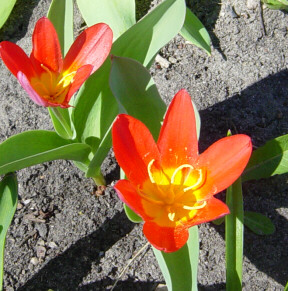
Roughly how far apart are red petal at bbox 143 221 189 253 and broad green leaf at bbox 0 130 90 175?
0.32 metres

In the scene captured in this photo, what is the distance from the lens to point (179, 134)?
42.9 inches

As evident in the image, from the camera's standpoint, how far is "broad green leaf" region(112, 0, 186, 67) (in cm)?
123

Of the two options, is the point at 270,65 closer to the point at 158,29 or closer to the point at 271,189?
the point at 271,189

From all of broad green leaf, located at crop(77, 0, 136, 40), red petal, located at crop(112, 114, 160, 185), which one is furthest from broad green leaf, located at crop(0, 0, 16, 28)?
red petal, located at crop(112, 114, 160, 185)

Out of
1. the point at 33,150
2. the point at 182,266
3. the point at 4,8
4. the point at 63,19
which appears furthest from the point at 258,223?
the point at 4,8

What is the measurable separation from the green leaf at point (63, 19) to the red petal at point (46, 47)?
13cm

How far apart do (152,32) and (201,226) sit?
2.16ft

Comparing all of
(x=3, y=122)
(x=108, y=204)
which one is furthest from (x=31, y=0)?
(x=108, y=204)

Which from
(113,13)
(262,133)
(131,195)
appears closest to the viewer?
(131,195)

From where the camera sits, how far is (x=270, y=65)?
5.98 feet

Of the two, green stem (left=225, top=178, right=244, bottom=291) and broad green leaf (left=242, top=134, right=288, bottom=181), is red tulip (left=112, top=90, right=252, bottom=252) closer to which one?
green stem (left=225, top=178, right=244, bottom=291)

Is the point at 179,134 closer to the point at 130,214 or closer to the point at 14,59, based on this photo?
the point at 130,214

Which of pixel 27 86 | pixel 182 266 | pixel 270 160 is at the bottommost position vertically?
pixel 270 160

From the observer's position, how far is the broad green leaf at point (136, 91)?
115cm
